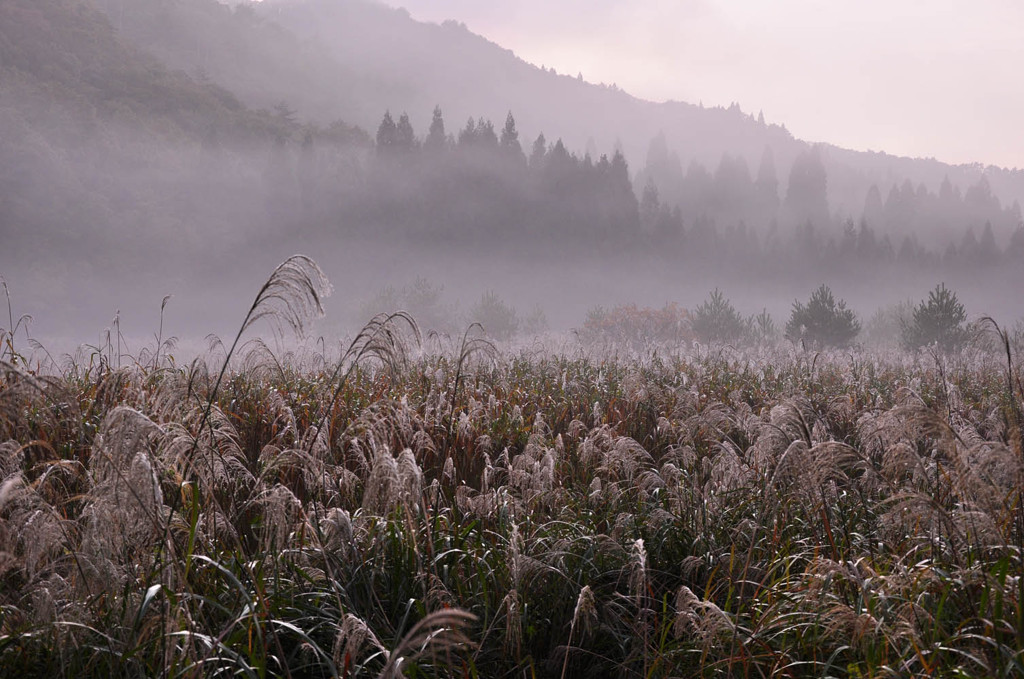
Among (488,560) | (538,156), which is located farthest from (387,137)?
(488,560)

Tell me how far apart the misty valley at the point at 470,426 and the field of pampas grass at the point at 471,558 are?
27 mm

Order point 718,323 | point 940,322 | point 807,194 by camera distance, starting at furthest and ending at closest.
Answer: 1. point 807,194
2. point 718,323
3. point 940,322

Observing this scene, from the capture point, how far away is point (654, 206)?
92812 millimetres

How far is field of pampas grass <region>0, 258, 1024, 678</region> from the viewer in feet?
7.27

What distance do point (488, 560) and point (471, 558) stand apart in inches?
6.7

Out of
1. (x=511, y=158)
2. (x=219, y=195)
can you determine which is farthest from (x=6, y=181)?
(x=511, y=158)

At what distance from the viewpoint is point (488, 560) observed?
11.6 feet

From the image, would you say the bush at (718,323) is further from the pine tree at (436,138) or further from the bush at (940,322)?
the pine tree at (436,138)

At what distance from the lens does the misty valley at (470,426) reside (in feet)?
7.88

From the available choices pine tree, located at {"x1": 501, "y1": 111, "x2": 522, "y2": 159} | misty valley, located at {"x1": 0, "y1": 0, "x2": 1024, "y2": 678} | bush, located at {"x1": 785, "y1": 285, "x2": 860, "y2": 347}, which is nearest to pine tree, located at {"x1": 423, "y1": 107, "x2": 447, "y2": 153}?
misty valley, located at {"x1": 0, "y1": 0, "x2": 1024, "y2": 678}

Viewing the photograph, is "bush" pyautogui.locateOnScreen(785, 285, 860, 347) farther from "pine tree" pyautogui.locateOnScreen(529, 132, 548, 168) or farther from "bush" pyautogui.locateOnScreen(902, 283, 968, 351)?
"pine tree" pyautogui.locateOnScreen(529, 132, 548, 168)

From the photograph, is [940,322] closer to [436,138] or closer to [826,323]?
[826,323]

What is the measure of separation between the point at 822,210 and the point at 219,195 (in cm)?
11210

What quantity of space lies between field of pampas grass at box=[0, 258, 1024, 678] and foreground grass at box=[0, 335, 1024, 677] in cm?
2
